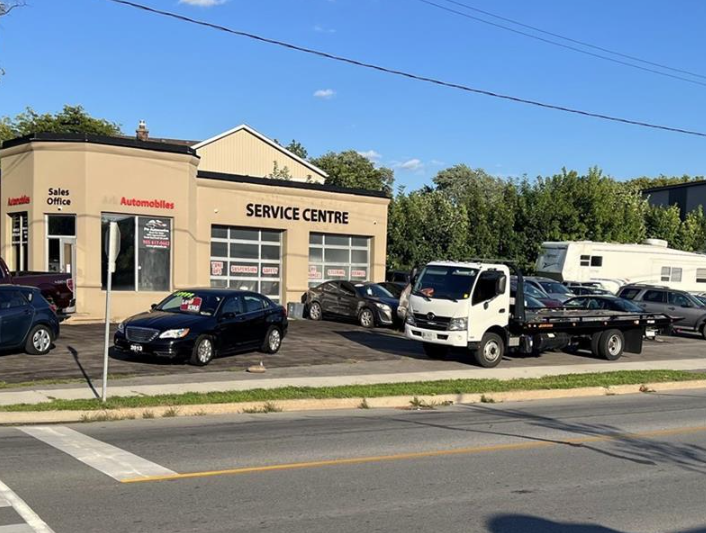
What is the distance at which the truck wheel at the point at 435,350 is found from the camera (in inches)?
734

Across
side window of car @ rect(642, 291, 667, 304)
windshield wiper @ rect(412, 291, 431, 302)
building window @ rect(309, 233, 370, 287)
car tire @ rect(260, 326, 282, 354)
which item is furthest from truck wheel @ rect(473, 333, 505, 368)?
building window @ rect(309, 233, 370, 287)

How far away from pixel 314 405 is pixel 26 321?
6.99 metres

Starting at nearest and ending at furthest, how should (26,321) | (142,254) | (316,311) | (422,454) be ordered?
(422,454), (26,321), (142,254), (316,311)

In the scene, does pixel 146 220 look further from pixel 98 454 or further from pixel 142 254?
pixel 98 454

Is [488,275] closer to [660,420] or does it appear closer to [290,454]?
[660,420]

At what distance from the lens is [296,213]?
2942 cm

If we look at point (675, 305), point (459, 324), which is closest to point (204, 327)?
point (459, 324)

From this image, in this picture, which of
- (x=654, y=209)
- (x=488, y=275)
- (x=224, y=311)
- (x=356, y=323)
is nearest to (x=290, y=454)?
(x=224, y=311)

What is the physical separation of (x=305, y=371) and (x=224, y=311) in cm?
224

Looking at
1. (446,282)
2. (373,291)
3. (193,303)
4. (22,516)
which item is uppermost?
(446,282)

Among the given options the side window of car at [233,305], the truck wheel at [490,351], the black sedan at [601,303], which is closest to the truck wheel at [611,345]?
the black sedan at [601,303]

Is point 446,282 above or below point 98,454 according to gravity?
above

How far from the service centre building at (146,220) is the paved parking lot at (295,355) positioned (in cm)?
259

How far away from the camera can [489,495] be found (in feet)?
23.1
